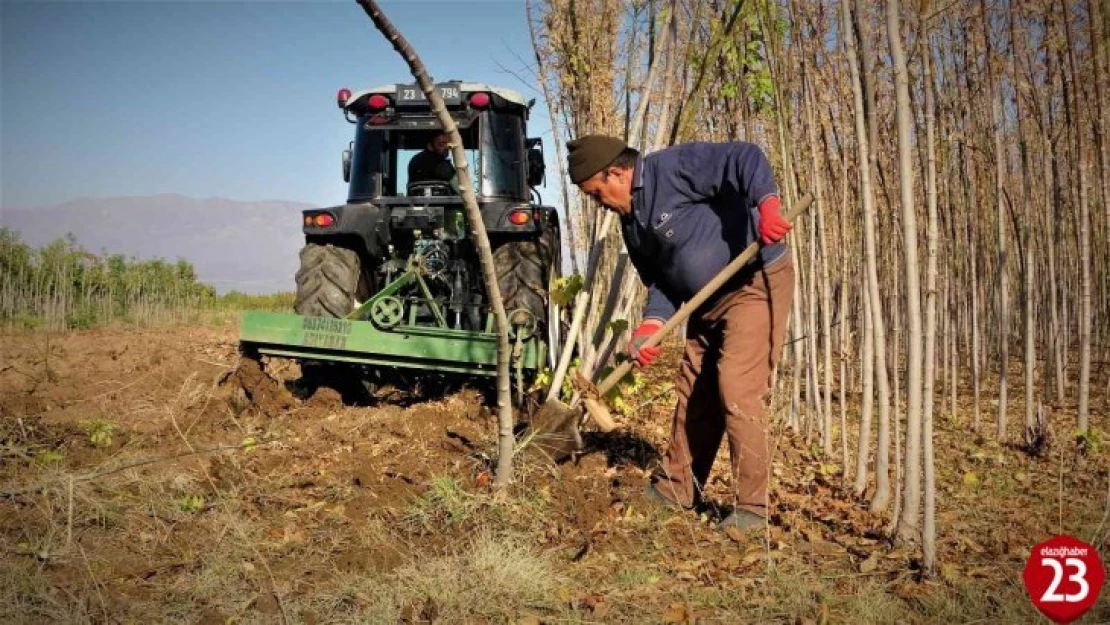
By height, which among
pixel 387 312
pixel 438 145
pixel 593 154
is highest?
pixel 438 145

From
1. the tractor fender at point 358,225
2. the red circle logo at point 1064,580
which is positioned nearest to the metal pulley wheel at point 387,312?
the tractor fender at point 358,225

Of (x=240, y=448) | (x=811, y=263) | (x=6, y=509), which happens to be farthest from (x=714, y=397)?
(x=6, y=509)

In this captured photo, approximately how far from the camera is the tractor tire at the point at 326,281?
5.14 metres

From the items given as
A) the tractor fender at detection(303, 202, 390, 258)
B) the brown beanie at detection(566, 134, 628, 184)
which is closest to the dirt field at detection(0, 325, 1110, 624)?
the tractor fender at detection(303, 202, 390, 258)

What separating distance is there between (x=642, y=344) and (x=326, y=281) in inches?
107

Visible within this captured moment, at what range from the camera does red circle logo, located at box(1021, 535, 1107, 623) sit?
232 cm

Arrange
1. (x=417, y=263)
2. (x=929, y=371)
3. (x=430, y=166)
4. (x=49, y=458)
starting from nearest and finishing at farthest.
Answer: (x=929, y=371), (x=49, y=458), (x=417, y=263), (x=430, y=166)

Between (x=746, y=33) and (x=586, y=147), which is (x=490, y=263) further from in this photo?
(x=746, y=33)

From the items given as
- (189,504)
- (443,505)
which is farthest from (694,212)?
(189,504)

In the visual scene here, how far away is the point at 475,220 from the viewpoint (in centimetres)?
283

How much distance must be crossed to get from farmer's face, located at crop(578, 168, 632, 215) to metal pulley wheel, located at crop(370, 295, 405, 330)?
1823mm

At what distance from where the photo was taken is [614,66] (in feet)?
18.0

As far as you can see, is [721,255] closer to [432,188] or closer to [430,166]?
[432,188]

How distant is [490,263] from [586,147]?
2.22ft
